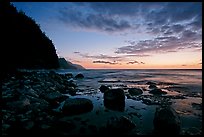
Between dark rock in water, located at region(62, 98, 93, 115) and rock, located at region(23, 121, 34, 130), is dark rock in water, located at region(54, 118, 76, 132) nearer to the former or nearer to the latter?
rock, located at region(23, 121, 34, 130)

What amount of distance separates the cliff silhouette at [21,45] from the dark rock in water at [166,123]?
49.9 feet

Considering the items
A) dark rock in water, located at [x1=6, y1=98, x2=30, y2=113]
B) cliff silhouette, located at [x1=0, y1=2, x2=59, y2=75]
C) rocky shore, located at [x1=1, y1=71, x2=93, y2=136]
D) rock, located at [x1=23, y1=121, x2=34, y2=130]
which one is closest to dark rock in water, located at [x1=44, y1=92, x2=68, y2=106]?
rocky shore, located at [x1=1, y1=71, x2=93, y2=136]

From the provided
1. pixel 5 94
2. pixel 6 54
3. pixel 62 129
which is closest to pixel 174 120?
pixel 62 129

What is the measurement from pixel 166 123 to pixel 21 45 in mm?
26177

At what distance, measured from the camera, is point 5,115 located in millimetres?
6984

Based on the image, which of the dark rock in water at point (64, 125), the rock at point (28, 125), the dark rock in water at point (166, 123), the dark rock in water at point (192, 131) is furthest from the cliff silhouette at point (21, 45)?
the dark rock in water at point (192, 131)

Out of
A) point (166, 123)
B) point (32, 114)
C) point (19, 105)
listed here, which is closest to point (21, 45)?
point (19, 105)

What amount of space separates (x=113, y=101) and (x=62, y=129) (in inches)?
184

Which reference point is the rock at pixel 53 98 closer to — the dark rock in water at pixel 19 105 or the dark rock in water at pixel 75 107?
the dark rock in water at pixel 75 107

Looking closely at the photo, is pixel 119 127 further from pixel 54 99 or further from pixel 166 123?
pixel 54 99

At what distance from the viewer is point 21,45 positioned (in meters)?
28.2

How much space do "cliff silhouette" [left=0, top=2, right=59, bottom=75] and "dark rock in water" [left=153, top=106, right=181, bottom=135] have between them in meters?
15.2

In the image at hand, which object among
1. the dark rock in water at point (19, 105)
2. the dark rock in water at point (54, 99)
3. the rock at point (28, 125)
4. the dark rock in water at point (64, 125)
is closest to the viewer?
the rock at point (28, 125)

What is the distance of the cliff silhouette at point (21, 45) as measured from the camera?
21578mm
